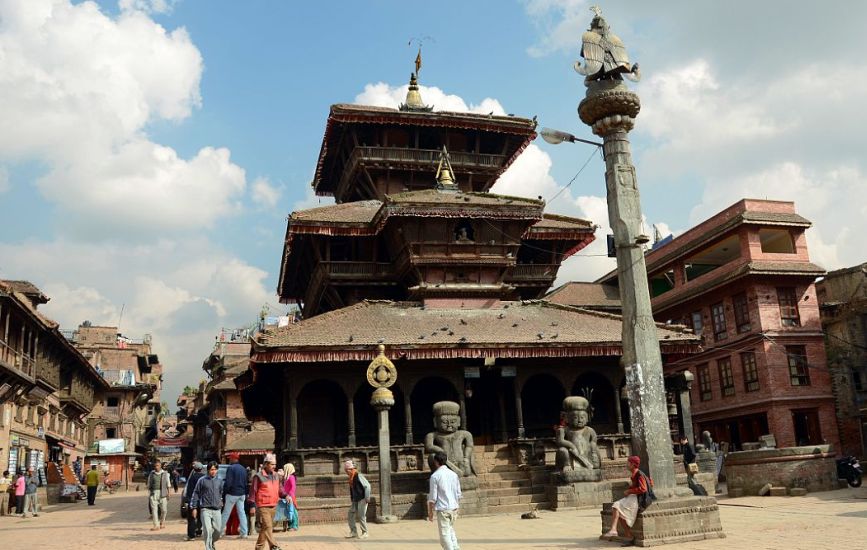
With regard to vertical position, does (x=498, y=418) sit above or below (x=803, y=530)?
above

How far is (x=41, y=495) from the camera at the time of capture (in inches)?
1359

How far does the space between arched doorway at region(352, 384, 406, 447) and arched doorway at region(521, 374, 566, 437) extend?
Answer: 412cm

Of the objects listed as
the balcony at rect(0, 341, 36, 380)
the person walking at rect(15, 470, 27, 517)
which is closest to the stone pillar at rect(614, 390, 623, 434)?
the person walking at rect(15, 470, 27, 517)

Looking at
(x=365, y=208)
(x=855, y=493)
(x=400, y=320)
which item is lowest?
(x=855, y=493)

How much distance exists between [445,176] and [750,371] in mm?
17964

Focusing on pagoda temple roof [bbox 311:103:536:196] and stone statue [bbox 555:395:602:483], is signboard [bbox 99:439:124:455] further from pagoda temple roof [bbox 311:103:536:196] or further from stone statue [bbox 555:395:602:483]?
stone statue [bbox 555:395:602:483]

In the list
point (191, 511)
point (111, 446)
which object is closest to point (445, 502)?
point (191, 511)

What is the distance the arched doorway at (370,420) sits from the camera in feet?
78.2

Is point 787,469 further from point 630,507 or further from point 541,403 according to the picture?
point 630,507

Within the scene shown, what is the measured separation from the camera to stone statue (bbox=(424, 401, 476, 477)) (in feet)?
61.1

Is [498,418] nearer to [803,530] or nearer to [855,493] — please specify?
[855,493]

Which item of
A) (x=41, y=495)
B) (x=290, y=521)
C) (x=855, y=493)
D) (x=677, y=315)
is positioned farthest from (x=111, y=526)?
(x=677, y=315)

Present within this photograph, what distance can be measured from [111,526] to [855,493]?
19545mm

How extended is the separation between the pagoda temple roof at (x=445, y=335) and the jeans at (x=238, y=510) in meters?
5.49
